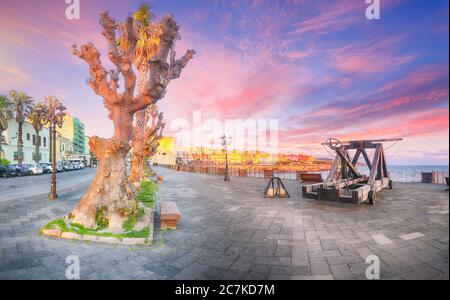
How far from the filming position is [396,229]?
5.61 metres

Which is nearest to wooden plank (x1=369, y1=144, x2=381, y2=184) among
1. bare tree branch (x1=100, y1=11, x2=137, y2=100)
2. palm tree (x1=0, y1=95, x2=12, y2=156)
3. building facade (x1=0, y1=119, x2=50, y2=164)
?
bare tree branch (x1=100, y1=11, x2=137, y2=100)

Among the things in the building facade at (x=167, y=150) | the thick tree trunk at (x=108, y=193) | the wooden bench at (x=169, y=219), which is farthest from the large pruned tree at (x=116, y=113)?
the building facade at (x=167, y=150)

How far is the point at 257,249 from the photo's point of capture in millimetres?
4582

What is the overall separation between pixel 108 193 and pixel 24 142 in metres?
52.9

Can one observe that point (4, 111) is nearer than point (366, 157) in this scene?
No

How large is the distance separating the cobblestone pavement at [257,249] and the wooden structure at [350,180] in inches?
65.4

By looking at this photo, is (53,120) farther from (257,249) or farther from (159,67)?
(257,249)

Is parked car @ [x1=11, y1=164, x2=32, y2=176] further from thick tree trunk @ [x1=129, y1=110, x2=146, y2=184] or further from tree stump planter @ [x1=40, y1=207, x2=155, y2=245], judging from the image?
tree stump planter @ [x1=40, y1=207, x2=155, y2=245]

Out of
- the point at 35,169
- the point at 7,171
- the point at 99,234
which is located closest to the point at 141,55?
the point at 99,234

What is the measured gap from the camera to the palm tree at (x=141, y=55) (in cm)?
1437

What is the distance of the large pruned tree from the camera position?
241 inches

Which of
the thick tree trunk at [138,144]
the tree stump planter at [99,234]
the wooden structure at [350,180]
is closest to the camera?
the tree stump planter at [99,234]

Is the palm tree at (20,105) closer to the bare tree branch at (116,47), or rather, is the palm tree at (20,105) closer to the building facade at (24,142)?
the building facade at (24,142)

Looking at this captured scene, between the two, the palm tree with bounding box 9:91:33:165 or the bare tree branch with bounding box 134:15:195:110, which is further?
the palm tree with bounding box 9:91:33:165
